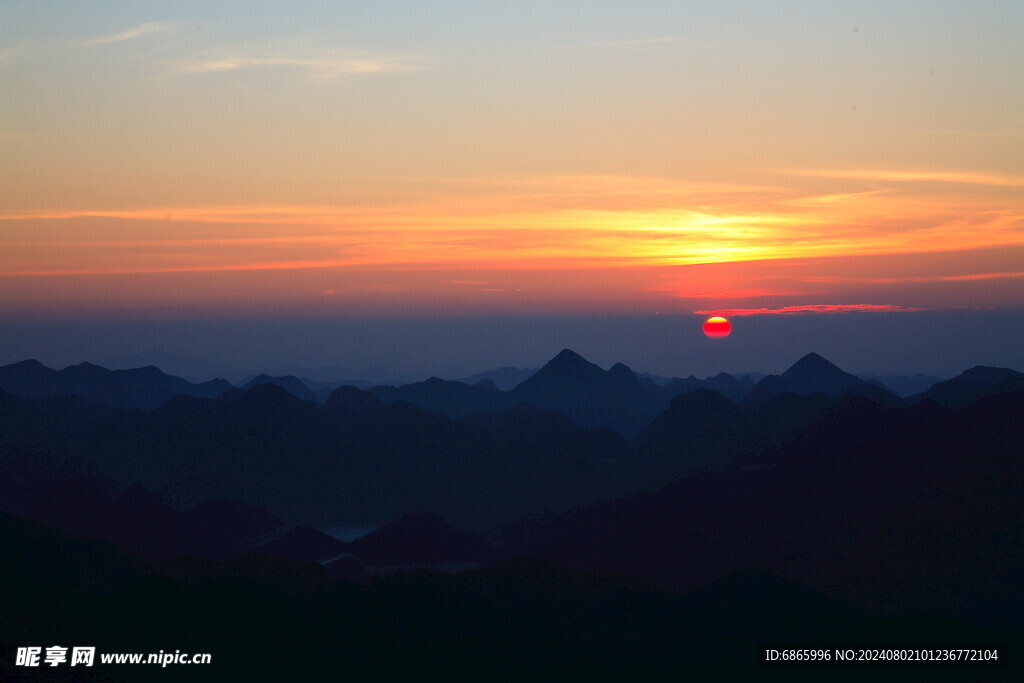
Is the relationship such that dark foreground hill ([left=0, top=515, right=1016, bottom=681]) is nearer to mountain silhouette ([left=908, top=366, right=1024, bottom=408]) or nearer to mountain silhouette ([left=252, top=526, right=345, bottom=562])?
mountain silhouette ([left=252, top=526, right=345, bottom=562])

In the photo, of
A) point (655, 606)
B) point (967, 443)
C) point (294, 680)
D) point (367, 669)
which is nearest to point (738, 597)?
point (655, 606)

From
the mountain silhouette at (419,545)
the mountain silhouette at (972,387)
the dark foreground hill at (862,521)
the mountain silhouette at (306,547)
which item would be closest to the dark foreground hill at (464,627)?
the dark foreground hill at (862,521)

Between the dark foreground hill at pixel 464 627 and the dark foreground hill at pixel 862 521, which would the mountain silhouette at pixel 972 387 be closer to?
the dark foreground hill at pixel 862 521

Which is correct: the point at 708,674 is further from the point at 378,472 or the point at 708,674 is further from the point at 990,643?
the point at 378,472

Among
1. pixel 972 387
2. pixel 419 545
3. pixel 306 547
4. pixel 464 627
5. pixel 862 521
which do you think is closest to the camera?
pixel 464 627

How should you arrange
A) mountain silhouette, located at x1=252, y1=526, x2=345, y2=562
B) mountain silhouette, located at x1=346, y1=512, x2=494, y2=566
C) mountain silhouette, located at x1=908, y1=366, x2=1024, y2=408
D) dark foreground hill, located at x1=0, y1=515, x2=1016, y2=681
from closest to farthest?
dark foreground hill, located at x1=0, y1=515, x2=1016, y2=681
mountain silhouette, located at x1=252, y1=526, x2=345, y2=562
mountain silhouette, located at x1=346, y1=512, x2=494, y2=566
mountain silhouette, located at x1=908, y1=366, x2=1024, y2=408

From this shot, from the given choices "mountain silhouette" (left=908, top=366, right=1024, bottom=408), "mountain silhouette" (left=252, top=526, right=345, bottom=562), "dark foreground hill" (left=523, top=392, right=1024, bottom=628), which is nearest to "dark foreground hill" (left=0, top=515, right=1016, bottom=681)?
"dark foreground hill" (left=523, top=392, right=1024, bottom=628)

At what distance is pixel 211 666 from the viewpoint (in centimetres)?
5972

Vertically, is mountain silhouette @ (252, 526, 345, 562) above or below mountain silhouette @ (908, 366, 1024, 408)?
below

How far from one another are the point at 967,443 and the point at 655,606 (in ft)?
174

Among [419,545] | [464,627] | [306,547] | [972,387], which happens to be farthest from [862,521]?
[972,387]

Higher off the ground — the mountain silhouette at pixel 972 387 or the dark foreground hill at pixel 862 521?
the mountain silhouette at pixel 972 387

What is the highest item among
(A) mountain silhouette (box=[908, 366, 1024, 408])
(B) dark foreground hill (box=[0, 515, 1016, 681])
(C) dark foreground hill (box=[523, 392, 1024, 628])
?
(A) mountain silhouette (box=[908, 366, 1024, 408])

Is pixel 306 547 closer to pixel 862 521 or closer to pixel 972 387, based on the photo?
pixel 862 521
